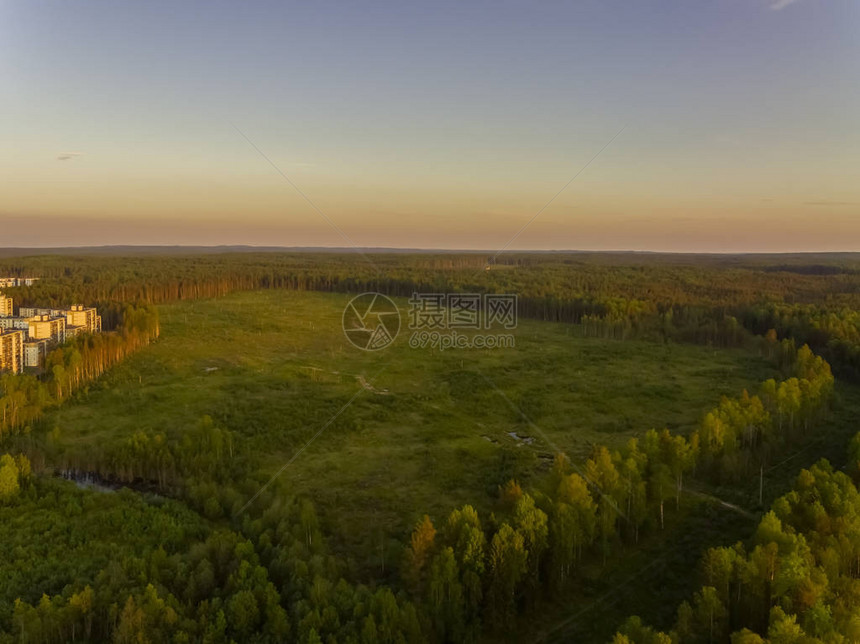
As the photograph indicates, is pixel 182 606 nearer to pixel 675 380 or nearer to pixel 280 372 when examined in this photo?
pixel 280 372

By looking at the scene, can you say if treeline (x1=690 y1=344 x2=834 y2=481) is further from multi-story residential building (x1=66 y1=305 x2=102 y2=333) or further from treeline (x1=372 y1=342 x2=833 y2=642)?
multi-story residential building (x1=66 y1=305 x2=102 y2=333)

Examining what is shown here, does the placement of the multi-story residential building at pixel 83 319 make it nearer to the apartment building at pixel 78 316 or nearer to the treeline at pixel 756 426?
the apartment building at pixel 78 316

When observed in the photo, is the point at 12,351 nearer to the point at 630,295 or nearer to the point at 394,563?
the point at 394,563

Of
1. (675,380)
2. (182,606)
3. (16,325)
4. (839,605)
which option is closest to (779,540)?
(839,605)

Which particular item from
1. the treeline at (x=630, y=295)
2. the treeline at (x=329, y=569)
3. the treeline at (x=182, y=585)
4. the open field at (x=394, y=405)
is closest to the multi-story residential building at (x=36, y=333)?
the open field at (x=394, y=405)

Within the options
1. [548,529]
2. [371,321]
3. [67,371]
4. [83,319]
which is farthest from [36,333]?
[548,529]

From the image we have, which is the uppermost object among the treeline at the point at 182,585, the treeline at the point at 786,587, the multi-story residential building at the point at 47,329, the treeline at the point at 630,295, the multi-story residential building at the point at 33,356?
the treeline at the point at 630,295

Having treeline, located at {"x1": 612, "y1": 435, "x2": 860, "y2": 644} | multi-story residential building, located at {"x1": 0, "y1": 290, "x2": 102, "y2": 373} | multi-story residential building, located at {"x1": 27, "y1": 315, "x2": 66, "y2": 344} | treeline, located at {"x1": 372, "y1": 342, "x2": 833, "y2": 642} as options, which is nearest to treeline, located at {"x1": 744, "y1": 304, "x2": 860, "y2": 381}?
treeline, located at {"x1": 372, "y1": 342, "x2": 833, "y2": 642}
